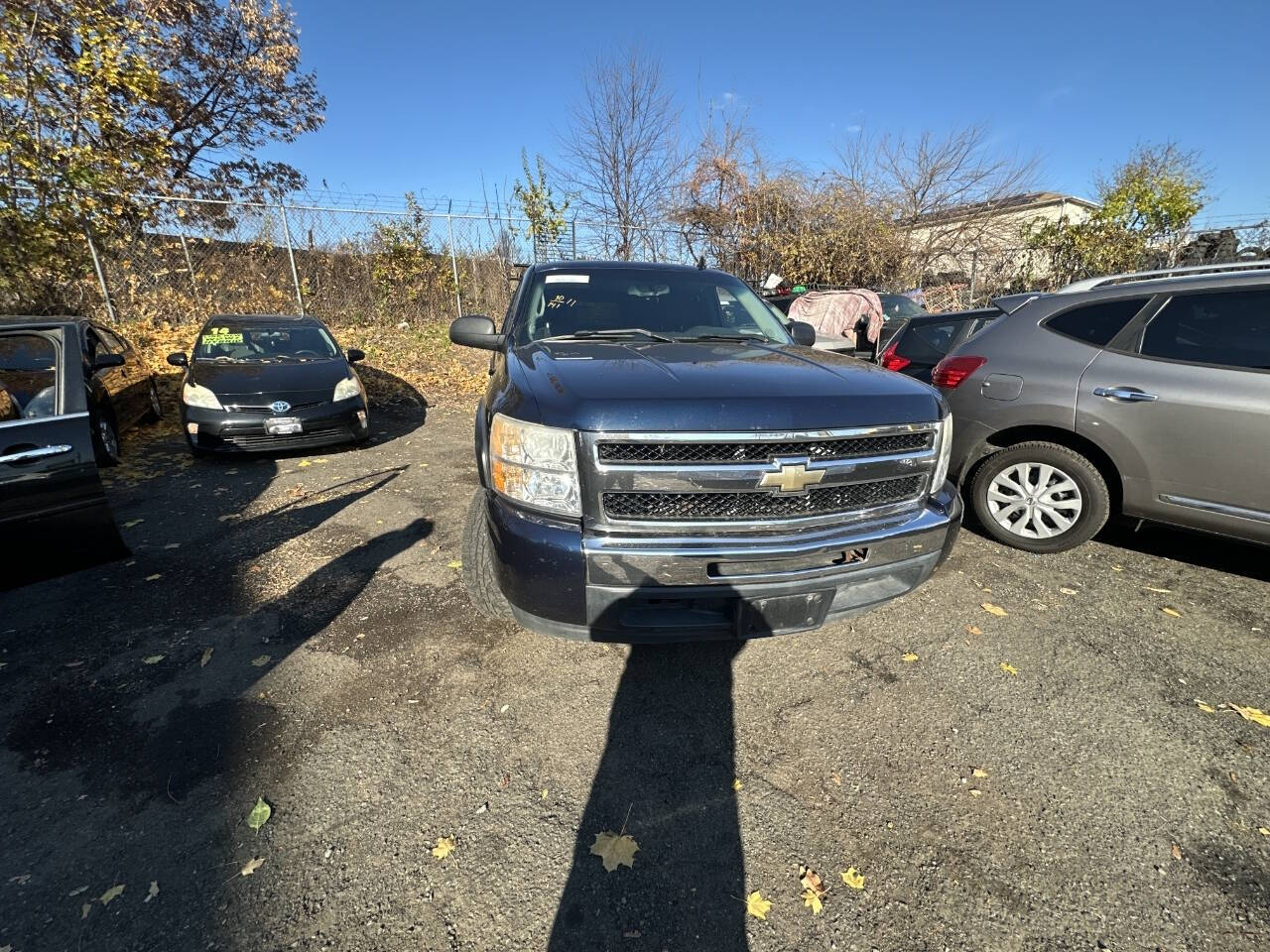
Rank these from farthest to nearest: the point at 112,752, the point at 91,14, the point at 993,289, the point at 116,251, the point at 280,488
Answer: the point at 993,289 < the point at 116,251 < the point at 91,14 < the point at 280,488 < the point at 112,752

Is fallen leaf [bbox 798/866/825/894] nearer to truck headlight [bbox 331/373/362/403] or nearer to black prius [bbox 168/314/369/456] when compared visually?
black prius [bbox 168/314/369/456]

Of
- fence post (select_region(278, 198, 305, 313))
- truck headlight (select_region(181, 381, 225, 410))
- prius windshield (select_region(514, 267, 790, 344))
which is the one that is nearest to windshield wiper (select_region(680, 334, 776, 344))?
prius windshield (select_region(514, 267, 790, 344))

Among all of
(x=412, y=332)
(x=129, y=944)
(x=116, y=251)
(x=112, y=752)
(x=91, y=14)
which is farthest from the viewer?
(x=412, y=332)

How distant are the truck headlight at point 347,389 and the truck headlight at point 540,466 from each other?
16.0ft

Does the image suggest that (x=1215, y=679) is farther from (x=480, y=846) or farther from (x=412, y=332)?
(x=412, y=332)

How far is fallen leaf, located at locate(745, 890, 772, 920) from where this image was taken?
1624mm

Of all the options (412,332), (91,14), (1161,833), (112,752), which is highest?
(91,14)

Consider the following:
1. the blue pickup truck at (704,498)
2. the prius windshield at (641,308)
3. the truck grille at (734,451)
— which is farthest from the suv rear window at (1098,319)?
the truck grille at (734,451)

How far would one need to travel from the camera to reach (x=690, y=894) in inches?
65.9

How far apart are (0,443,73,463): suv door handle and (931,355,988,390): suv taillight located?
5.31 m

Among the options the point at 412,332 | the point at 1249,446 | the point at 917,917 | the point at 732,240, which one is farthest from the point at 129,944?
the point at 732,240

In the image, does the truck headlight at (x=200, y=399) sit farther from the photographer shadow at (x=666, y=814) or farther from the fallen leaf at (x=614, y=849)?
the fallen leaf at (x=614, y=849)

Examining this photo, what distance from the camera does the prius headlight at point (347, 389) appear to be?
615cm

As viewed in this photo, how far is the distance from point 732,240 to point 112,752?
1603 centimetres
